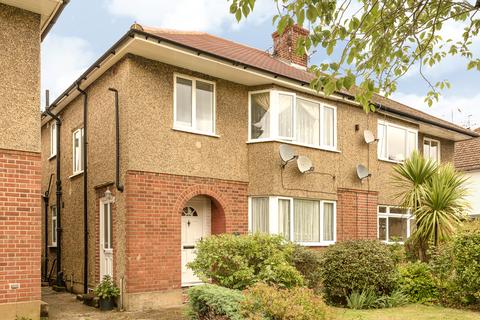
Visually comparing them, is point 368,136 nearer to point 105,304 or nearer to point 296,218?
point 296,218

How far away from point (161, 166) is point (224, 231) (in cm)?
245

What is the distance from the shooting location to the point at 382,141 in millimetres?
16719

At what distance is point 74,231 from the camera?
14109mm

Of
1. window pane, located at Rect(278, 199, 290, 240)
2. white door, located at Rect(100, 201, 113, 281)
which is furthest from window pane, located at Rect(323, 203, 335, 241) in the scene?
white door, located at Rect(100, 201, 113, 281)

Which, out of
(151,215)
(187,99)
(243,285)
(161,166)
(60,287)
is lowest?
(60,287)

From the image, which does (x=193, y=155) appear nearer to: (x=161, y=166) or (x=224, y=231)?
(x=161, y=166)

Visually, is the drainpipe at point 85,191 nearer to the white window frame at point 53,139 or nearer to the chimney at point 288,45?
the white window frame at point 53,139

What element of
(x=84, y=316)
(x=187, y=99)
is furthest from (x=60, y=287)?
(x=187, y=99)

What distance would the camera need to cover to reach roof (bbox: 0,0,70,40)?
838 centimetres

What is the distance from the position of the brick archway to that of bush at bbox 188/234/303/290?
8.16 feet

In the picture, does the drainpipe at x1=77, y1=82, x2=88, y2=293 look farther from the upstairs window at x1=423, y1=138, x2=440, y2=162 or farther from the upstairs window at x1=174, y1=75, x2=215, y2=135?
the upstairs window at x1=423, y1=138, x2=440, y2=162

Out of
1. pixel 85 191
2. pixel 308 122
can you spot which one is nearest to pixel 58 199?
pixel 85 191

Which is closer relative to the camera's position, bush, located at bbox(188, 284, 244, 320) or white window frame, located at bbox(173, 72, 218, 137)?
bush, located at bbox(188, 284, 244, 320)

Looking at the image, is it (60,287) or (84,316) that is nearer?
(84,316)
